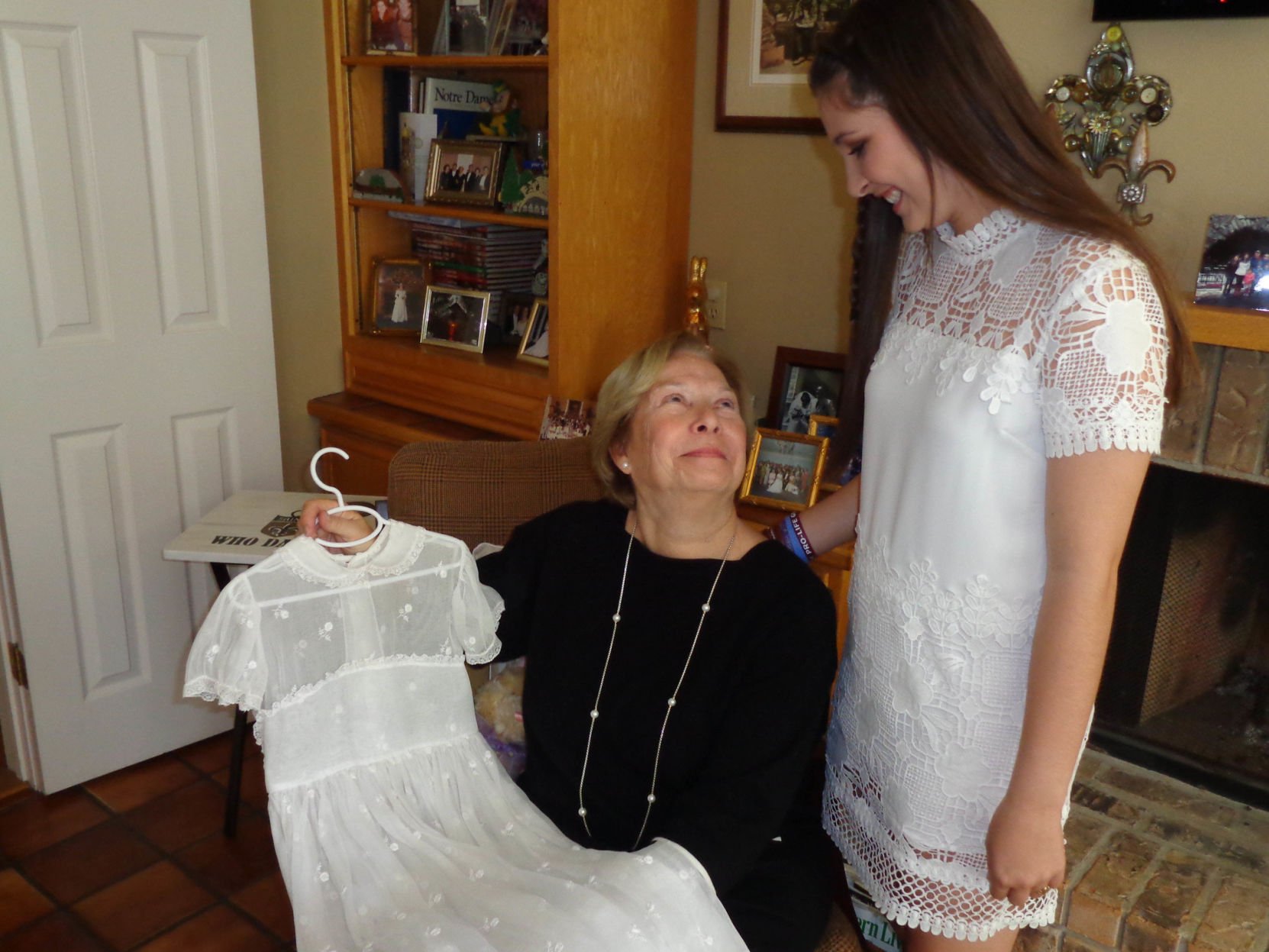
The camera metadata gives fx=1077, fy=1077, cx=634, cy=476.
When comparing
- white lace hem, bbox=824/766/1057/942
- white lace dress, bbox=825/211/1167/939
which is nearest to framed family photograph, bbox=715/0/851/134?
white lace dress, bbox=825/211/1167/939

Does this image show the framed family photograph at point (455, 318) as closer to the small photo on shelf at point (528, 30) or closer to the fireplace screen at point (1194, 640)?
the small photo on shelf at point (528, 30)

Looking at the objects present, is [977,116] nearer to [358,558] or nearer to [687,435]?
[687,435]

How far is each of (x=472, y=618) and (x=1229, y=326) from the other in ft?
3.95

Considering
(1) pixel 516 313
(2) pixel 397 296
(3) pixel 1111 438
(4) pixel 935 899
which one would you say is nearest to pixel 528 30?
(1) pixel 516 313

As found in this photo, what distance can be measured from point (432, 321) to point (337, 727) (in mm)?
1586

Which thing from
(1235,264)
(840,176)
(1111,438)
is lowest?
(1111,438)

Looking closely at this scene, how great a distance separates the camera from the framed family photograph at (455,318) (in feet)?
8.86

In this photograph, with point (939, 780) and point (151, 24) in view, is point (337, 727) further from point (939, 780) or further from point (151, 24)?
point (151, 24)

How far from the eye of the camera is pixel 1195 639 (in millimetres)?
2082

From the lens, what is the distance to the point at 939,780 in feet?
3.99

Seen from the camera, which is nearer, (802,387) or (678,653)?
(678,653)

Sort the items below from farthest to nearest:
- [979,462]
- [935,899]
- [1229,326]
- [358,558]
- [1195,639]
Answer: [1195,639] < [1229,326] < [358,558] < [935,899] < [979,462]

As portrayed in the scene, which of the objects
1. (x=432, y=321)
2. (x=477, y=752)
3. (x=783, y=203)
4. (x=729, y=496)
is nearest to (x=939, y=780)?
(x=729, y=496)

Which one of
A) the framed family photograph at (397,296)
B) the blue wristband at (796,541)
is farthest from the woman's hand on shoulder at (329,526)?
the framed family photograph at (397,296)
